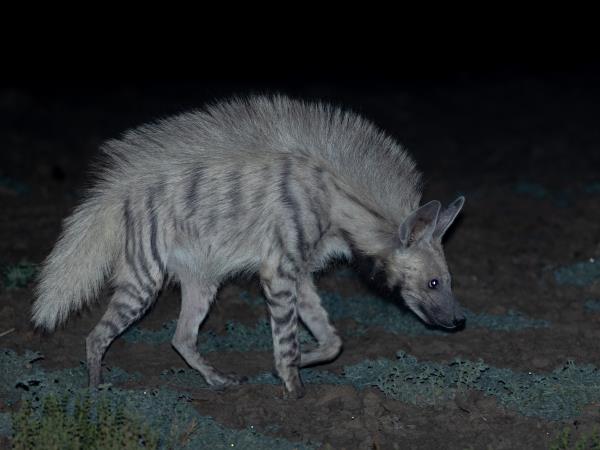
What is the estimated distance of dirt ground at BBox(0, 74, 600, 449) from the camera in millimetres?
4586

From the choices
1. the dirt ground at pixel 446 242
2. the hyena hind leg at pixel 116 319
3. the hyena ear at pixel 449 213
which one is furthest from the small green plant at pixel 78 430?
the hyena ear at pixel 449 213

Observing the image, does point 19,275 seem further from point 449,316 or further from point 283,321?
point 449,316

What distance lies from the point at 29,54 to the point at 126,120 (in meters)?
6.43

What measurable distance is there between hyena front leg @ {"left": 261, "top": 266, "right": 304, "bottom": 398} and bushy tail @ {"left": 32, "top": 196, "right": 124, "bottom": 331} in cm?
81

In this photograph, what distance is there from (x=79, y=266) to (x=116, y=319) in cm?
37

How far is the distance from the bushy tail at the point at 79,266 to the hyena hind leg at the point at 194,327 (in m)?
0.47

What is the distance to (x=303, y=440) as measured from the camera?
172 inches

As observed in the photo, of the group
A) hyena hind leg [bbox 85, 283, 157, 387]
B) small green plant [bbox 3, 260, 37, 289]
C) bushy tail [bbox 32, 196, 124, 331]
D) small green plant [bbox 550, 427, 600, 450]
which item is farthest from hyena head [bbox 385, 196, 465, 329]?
small green plant [bbox 3, 260, 37, 289]

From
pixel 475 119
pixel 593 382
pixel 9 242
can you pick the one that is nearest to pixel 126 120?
pixel 475 119

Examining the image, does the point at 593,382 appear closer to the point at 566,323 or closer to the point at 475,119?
the point at 566,323

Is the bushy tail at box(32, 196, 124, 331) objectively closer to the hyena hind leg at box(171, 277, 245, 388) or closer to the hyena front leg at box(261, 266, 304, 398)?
Result: the hyena hind leg at box(171, 277, 245, 388)

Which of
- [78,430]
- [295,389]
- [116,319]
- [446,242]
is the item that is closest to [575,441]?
[295,389]

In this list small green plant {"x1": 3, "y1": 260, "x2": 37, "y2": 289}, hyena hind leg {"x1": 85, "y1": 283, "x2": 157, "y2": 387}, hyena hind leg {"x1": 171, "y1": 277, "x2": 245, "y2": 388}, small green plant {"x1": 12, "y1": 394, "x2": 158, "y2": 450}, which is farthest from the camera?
small green plant {"x1": 3, "y1": 260, "x2": 37, "y2": 289}

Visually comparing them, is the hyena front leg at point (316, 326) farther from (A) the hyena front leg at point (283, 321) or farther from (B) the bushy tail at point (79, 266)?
(B) the bushy tail at point (79, 266)
